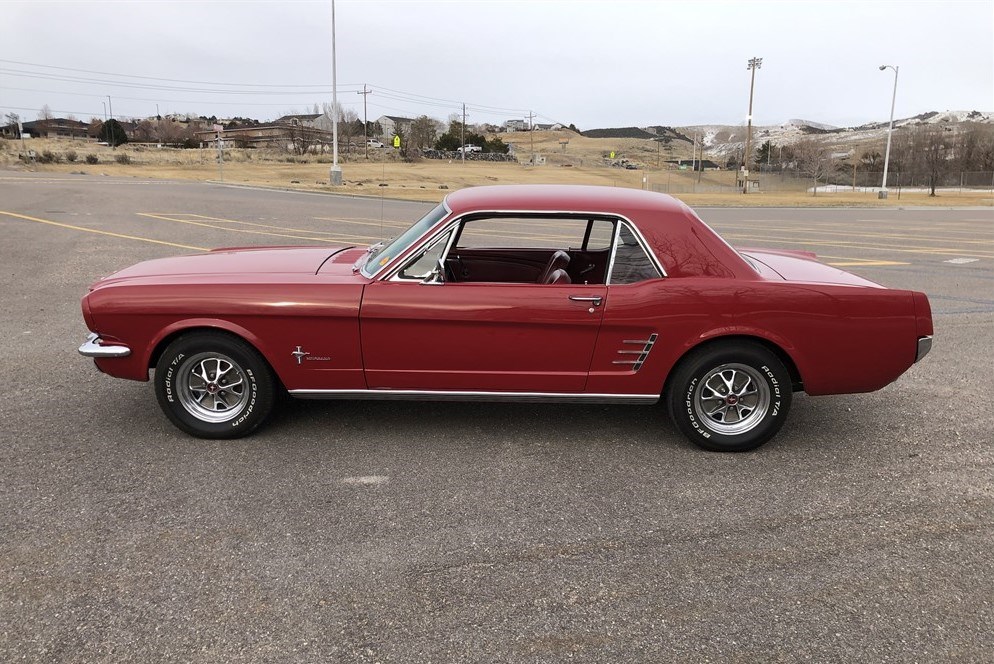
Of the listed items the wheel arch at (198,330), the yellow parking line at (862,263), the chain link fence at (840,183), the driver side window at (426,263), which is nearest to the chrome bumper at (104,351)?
the wheel arch at (198,330)

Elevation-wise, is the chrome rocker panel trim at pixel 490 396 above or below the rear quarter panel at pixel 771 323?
below

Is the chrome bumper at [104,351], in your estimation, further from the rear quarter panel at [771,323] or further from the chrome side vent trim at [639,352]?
the chrome side vent trim at [639,352]

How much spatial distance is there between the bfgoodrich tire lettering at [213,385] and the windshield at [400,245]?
851mm

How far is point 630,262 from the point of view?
4.09 meters

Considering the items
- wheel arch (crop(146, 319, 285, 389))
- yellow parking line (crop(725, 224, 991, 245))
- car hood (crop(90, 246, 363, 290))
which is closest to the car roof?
car hood (crop(90, 246, 363, 290))

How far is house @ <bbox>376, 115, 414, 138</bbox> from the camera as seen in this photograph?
109 meters

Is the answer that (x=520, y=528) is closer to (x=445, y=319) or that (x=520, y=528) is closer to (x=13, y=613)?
(x=445, y=319)

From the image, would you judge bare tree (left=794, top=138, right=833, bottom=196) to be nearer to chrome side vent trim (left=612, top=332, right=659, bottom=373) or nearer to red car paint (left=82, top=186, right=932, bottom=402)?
red car paint (left=82, top=186, right=932, bottom=402)

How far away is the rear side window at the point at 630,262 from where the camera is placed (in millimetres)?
4062

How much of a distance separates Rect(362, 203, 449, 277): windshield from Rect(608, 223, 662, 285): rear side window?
1057 mm

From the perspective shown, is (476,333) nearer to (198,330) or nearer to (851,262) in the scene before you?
(198,330)

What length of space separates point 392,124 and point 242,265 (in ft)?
476

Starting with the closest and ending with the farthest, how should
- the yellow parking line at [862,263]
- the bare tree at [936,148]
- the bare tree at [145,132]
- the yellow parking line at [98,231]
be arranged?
the yellow parking line at [862,263] → the yellow parking line at [98,231] → the bare tree at [936,148] → the bare tree at [145,132]

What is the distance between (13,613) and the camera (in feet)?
8.71
